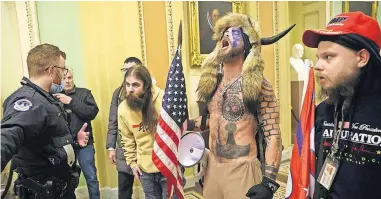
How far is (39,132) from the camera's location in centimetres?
170

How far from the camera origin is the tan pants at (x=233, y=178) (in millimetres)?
1716

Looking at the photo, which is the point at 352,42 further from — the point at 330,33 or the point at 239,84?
the point at 239,84

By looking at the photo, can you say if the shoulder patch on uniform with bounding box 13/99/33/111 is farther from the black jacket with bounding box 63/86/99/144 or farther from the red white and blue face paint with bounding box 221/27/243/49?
the black jacket with bounding box 63/86/99/144

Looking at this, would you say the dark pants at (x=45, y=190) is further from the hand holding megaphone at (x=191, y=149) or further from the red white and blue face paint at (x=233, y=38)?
the red white and blue face paint at (x=233, y=38)

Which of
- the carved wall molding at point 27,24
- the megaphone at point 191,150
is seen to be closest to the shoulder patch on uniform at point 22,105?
the megaphone at point 191,150

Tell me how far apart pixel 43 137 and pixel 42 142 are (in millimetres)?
31

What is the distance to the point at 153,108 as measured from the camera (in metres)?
2.55

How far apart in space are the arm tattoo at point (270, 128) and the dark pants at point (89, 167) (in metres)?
2.22

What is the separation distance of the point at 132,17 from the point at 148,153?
1896mm

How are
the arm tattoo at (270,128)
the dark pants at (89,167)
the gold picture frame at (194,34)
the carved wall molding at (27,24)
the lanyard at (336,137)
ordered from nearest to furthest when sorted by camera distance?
the lanyard at (336,137) → the arm tattoo at (270,128) → the dark pants at (89,167) → the carved wall molding at (27,24) → the gold picture frame at (194,34)

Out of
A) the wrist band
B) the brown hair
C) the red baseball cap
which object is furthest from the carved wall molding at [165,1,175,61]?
the red baseball cap

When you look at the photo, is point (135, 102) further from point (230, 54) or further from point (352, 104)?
point (352, 104)

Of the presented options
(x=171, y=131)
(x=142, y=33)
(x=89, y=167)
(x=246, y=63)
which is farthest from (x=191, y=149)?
(x=142, y=33)

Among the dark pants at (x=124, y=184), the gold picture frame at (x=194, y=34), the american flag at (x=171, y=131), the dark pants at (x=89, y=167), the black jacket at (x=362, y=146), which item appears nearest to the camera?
the black jacket at (x=362, y=146)
